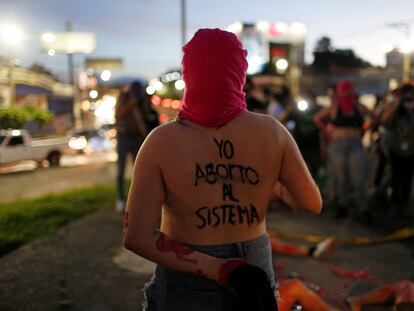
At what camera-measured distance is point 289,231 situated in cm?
584

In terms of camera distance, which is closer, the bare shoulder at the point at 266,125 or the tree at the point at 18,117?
the bare shoulder at the point at 266,125

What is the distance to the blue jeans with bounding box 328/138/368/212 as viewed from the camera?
6254mm

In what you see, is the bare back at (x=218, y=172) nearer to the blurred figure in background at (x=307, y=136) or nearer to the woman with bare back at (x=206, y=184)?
the woman with bare back at (x=206, y=184)

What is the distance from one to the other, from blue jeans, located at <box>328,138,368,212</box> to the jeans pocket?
4.94 metres

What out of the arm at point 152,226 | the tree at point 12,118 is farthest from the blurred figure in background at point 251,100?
the arm at point 152,226

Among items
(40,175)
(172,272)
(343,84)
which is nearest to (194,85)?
(172,272)

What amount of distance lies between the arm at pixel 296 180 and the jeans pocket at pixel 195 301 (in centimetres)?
49

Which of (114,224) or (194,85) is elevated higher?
(194,85)

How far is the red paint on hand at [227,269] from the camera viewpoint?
1602 mm

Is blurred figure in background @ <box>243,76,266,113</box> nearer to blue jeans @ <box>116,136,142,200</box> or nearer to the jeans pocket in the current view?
blue jeans @ <box>116,136,142,200</box>

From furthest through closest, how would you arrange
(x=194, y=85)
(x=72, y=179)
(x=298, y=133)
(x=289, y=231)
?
1. (x=72, y=179)
2. (x=298, y=133)
3. (x=289, y=231)
4. (x=194, y=85)

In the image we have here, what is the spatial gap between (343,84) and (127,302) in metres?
4.01

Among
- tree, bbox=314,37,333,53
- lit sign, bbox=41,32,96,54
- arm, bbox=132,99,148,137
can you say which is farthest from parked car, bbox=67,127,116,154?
tree, bbox=314,37,333,53

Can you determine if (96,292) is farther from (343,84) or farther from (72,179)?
(72,179)
